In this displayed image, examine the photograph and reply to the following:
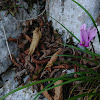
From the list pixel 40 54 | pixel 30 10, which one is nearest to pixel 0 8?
pixel 30 10

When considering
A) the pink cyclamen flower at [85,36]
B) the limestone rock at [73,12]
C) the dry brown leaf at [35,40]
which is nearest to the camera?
the pink cyclamen flower at [85,36]

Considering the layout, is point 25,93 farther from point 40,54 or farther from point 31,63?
point 40,54

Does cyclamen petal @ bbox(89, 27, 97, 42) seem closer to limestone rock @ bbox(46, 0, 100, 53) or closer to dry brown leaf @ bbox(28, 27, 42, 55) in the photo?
limestone rock @ bbox(46, 0, 100, 53)

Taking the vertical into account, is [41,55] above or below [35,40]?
below

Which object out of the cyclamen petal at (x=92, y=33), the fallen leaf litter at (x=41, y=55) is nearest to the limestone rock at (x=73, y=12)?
the fallen leaf litter at (x=41, y=55)

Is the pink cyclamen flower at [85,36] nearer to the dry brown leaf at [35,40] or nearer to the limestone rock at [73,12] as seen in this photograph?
the limestone rock at [73,12]

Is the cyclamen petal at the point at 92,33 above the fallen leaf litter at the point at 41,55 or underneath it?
above

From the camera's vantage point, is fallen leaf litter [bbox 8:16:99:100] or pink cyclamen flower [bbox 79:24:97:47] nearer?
pink cyclamen flower [bbox 79:24:97:47]

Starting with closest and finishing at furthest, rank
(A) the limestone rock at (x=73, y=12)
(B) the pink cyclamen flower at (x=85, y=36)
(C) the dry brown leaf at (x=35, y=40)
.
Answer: (B) the pink cyclamen flower at (x=85, y=36), (A) the limestone rock at (x=73, y=12), (C) the dry brown leaf at (x=35, y=40)

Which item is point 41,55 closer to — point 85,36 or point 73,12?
point 73,12

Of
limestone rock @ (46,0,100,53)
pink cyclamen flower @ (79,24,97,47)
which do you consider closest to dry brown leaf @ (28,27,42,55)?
limestone rock @ (46,0,100,53)

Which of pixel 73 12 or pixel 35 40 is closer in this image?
pixel 73 12

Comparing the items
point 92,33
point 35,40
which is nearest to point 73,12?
point 35,40
